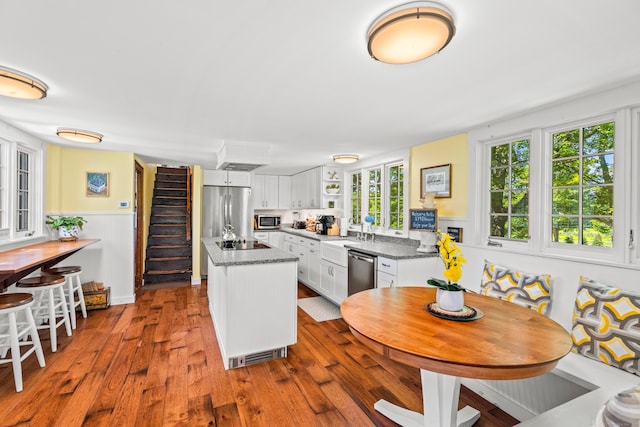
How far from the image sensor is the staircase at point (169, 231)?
5660mm

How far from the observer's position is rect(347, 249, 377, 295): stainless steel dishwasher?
3512 mm

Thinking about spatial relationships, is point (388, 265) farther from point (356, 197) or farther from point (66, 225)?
point (66, 225)

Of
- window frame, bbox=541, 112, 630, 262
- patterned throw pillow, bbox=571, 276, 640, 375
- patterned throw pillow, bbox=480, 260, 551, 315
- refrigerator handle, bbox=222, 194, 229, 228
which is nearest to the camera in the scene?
patterned throw pillow, bbox=571, 276, 640, 375

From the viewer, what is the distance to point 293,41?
1506 mm

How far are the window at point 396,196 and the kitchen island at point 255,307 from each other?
204cm

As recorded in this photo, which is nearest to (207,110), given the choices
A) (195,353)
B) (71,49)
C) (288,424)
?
(71,49)

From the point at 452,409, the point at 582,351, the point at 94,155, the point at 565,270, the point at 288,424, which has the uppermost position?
the point at 94,155

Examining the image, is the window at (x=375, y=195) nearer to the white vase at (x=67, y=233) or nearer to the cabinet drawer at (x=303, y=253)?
the cabinet drawer at (x=303, y=253)

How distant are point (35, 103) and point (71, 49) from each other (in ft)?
4.20

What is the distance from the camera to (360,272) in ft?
12.1

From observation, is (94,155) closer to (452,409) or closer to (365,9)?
(365,9)

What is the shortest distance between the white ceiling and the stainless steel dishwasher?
1564 mm

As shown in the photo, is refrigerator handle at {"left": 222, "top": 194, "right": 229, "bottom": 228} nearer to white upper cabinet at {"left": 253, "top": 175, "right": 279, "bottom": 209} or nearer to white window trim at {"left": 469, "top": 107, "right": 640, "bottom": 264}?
white upper cabinet at {"left": 253, "top": 175, "right": 279, "bottom": 209}

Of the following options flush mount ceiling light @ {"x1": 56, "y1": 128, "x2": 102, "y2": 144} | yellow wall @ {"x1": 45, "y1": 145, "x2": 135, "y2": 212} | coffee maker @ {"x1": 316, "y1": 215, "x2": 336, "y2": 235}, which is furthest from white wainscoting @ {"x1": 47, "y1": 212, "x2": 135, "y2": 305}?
coffee maker @ {"x1": 316, "y1": 215, "x2": 336, "y2": 235}
